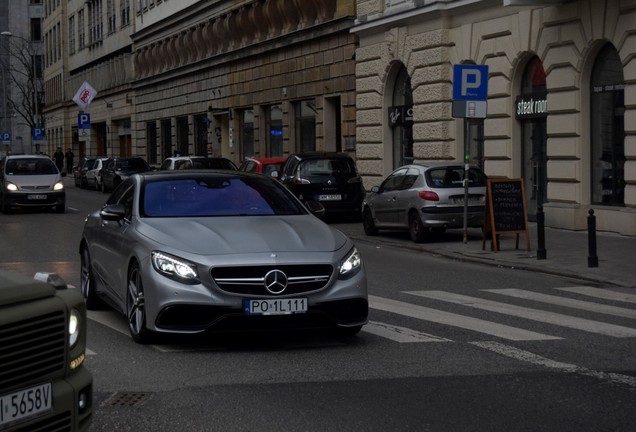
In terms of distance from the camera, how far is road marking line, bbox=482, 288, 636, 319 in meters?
11.9

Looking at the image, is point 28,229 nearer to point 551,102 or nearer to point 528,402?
point 551,102

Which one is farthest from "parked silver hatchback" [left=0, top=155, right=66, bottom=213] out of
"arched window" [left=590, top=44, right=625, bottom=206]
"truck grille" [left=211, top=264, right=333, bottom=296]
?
"truck grille" [left=211, top=264, right=333, bottom=296]

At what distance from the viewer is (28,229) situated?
25906 millimetres

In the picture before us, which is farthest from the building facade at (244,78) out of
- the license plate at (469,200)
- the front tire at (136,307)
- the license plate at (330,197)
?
the front tire at (136,307)

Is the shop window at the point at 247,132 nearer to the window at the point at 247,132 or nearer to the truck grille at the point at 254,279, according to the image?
the window at the point at 247,132

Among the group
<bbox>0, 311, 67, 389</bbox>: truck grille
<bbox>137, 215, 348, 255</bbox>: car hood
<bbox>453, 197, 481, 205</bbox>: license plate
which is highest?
<bbox>137, 215, 348, 255</bbox>: car hood

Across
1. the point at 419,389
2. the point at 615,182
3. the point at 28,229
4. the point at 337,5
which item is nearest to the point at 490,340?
the point at 419,389

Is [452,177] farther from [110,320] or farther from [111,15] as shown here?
[111,15]

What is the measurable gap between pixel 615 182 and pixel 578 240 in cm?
223

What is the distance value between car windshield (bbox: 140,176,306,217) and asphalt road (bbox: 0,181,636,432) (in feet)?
3.64

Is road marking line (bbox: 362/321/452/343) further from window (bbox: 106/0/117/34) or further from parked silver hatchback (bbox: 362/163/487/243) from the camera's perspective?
window (bbox: 106/0/117/34)

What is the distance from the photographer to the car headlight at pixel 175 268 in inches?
346

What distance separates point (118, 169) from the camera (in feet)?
158

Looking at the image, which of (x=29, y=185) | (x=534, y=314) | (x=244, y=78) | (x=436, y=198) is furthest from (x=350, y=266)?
(x=244, y=78)
